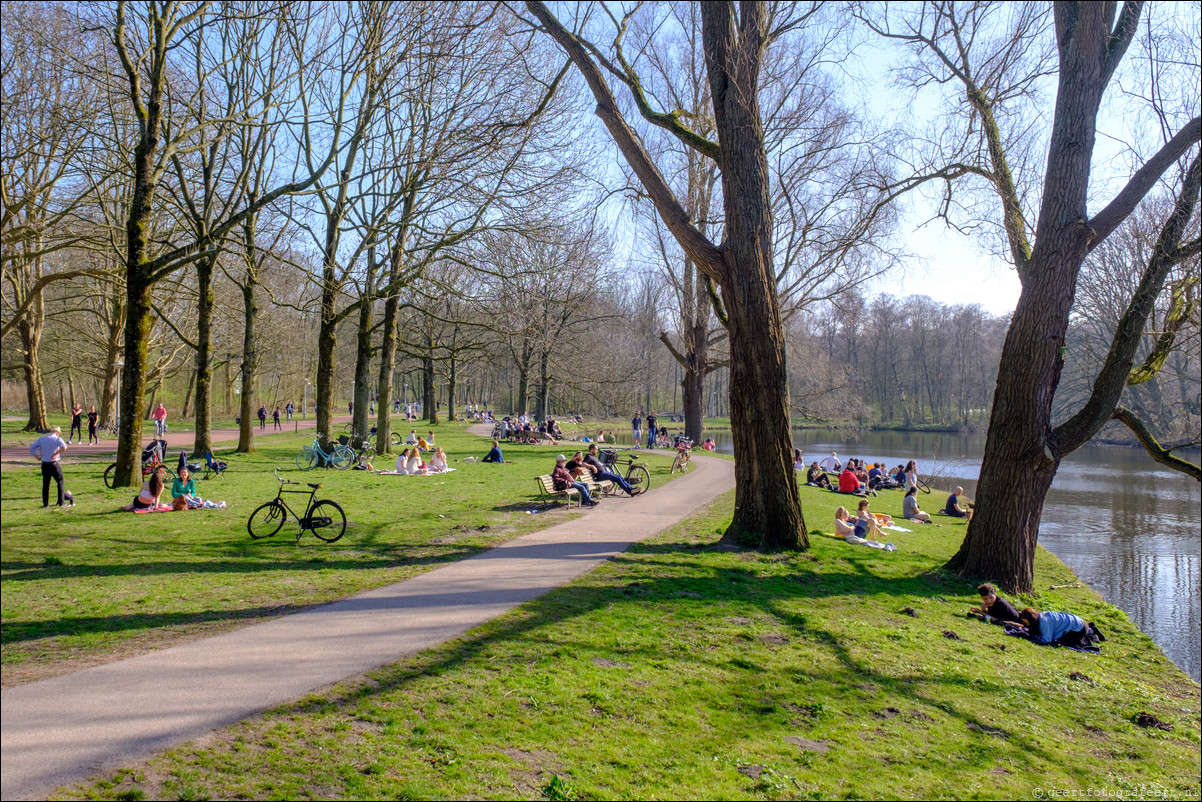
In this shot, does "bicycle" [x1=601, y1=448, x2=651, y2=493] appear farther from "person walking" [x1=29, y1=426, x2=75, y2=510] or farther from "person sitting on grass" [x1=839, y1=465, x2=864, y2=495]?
"person walking" [x1=29, y1=426, x2=75, y2=510]

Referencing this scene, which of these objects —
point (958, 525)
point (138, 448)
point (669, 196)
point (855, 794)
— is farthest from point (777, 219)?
point (855, 794)

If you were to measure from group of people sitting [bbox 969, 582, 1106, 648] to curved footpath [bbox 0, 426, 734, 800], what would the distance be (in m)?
5.44

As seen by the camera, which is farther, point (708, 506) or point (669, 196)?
point (708, 506)

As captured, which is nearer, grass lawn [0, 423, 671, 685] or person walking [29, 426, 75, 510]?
person walking [29, 426, 75, 510]

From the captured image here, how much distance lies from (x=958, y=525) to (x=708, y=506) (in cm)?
821

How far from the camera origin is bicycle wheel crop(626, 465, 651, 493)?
19.4 meters

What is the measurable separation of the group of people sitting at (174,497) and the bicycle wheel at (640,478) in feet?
32.7

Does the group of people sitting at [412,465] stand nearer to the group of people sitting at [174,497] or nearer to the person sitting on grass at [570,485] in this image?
the person sitting on grass at [570,485]

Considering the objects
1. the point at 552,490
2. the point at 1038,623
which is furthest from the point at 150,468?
the point at 1038,623

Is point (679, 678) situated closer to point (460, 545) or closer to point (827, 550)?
point (460, 545)

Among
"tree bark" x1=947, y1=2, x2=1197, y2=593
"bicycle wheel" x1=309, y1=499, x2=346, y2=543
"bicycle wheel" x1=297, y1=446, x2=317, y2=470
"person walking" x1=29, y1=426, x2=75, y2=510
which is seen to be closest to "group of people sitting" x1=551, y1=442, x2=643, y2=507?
"bicycle wheel" x1=309, y1=499, x2=346, y2=543

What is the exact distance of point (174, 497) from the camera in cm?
1209

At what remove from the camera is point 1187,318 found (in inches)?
460

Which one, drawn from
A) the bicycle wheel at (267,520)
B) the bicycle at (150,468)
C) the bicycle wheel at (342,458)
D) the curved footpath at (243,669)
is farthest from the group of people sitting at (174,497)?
the bicycle wheel at (342,458)
